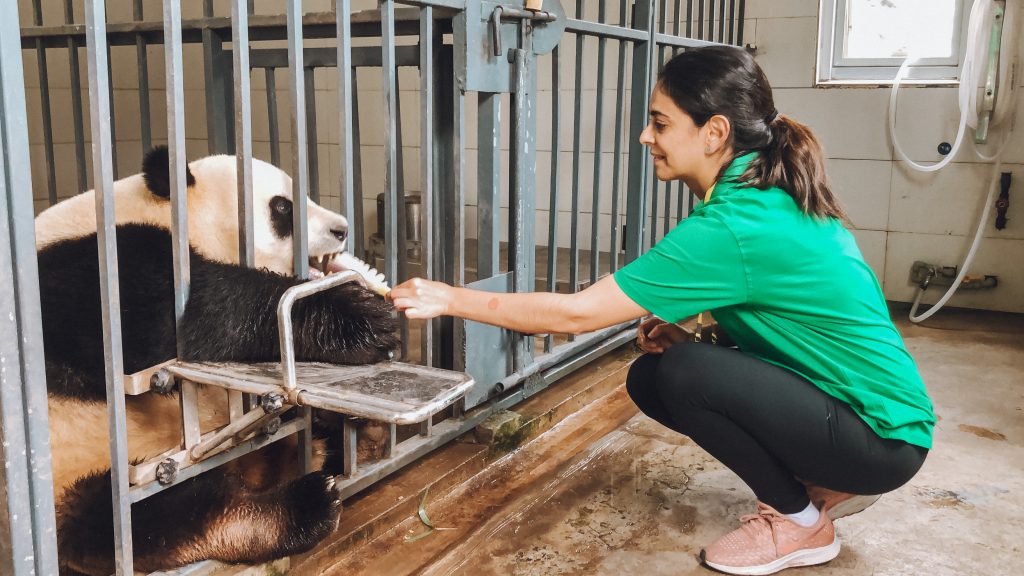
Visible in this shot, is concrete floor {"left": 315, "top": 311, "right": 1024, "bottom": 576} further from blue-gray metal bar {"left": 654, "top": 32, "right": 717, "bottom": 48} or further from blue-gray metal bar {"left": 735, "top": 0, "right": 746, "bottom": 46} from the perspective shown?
blue-gray metal bar {"left": 735, "top": 0, "right": 746, "bottom": 46}

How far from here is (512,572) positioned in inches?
77.6

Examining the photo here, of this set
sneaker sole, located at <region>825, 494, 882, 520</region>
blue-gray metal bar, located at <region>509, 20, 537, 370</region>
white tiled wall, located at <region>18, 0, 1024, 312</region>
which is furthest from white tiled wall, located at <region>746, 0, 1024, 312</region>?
sneaker sole, located at <region>825, 494, 882, 520</region>

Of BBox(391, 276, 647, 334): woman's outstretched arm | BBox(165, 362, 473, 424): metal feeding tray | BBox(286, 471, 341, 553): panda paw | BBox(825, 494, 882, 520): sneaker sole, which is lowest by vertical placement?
BBox(825, 494, 882, 520): sneaker sole

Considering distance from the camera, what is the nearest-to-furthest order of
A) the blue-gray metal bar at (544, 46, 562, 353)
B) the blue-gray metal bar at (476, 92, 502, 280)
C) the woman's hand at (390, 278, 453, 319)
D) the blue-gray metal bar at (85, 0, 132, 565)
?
the blue-gray metal bar at (85, 0, 132, 565), the woman's hand at (390, 278, 453, 319), the blue-gray metal bar at (476, 92, 502, 280), the blue-gray metal bar at (544, 46, 562, 353)

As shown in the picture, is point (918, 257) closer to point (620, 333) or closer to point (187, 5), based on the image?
point (620, 333)

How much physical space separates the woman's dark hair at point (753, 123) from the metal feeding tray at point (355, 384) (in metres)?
0.82

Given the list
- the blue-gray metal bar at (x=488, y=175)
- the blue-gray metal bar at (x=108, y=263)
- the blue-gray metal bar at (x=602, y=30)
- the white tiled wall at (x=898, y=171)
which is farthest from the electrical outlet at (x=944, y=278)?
the blue-gray metal bar at (x=108, y=263)

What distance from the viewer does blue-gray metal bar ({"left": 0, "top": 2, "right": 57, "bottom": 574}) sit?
3.96ft

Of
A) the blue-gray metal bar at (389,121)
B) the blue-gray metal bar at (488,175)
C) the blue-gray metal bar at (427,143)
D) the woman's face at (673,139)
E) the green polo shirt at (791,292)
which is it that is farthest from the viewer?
the blue-gray metal bar at (488,175)

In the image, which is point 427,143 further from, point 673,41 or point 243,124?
point 673,41

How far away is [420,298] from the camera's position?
A: 5.53ft

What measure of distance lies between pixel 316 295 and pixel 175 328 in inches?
10.1

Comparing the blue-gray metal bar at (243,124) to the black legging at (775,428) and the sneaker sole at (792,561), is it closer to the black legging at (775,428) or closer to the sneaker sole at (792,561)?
the black legging at (775,428)

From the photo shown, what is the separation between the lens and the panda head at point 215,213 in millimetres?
1813
